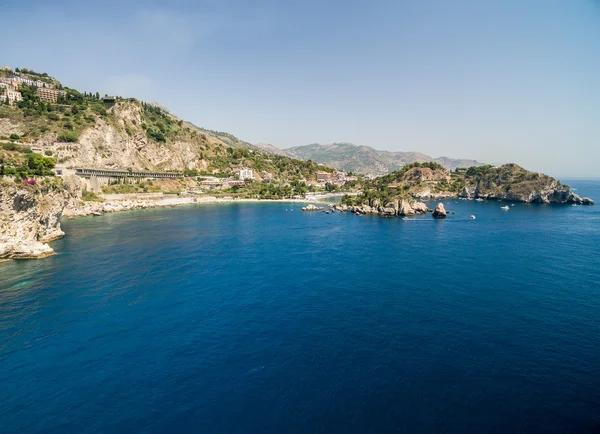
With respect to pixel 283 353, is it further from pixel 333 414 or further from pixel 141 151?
pixel 141 151

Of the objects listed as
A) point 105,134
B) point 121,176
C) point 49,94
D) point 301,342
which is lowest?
point 301,342

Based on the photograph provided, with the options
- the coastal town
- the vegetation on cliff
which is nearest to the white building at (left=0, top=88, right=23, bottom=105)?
the coastal town

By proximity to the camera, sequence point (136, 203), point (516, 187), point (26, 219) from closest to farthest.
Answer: point (26, 219) < point (136, 203) < point (516, 187)

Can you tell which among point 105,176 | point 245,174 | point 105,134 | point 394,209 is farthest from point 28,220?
point 245,174

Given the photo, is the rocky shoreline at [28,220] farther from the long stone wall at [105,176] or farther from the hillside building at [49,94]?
the hillside building at [49,94]

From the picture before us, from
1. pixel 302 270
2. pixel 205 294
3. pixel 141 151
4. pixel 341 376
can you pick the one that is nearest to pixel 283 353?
pixel 341 376

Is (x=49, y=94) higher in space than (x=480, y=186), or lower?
higher

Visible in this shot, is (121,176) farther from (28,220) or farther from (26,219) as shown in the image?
(26,219)
